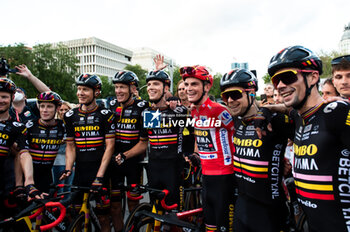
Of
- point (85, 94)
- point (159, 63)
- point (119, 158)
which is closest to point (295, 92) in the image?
point (119, 158)

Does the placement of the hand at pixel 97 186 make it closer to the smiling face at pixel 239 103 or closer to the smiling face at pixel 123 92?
the smiling face at pixel 123 92

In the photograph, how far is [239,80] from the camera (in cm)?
324

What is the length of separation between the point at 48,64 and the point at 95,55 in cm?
6821

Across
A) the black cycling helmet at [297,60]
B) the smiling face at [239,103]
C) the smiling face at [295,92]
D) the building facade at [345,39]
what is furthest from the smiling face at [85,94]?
the building facade at [345,39]

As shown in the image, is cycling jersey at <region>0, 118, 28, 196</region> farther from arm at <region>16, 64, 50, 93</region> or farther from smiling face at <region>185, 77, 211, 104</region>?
smiling face at <region>185, 77, 211, 104</region>

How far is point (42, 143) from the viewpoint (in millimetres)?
4543

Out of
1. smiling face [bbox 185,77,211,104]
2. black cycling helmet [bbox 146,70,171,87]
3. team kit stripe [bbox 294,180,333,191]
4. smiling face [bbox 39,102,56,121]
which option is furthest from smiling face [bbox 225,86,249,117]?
smiling face [bbox 39,102,56,121]

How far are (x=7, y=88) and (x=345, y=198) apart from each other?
463 cm

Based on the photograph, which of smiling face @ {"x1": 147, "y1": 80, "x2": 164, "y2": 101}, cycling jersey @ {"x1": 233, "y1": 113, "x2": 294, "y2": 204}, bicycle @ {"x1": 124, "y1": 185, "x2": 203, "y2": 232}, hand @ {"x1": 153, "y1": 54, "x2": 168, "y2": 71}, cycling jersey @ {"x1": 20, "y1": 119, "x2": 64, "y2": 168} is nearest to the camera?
cycling jersey @ {"x1": 233, "y1": 113, "x2": 294, "y2": 204}

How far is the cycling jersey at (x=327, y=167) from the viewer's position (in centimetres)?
200

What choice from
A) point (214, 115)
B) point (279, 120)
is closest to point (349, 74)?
point (279, 120)
